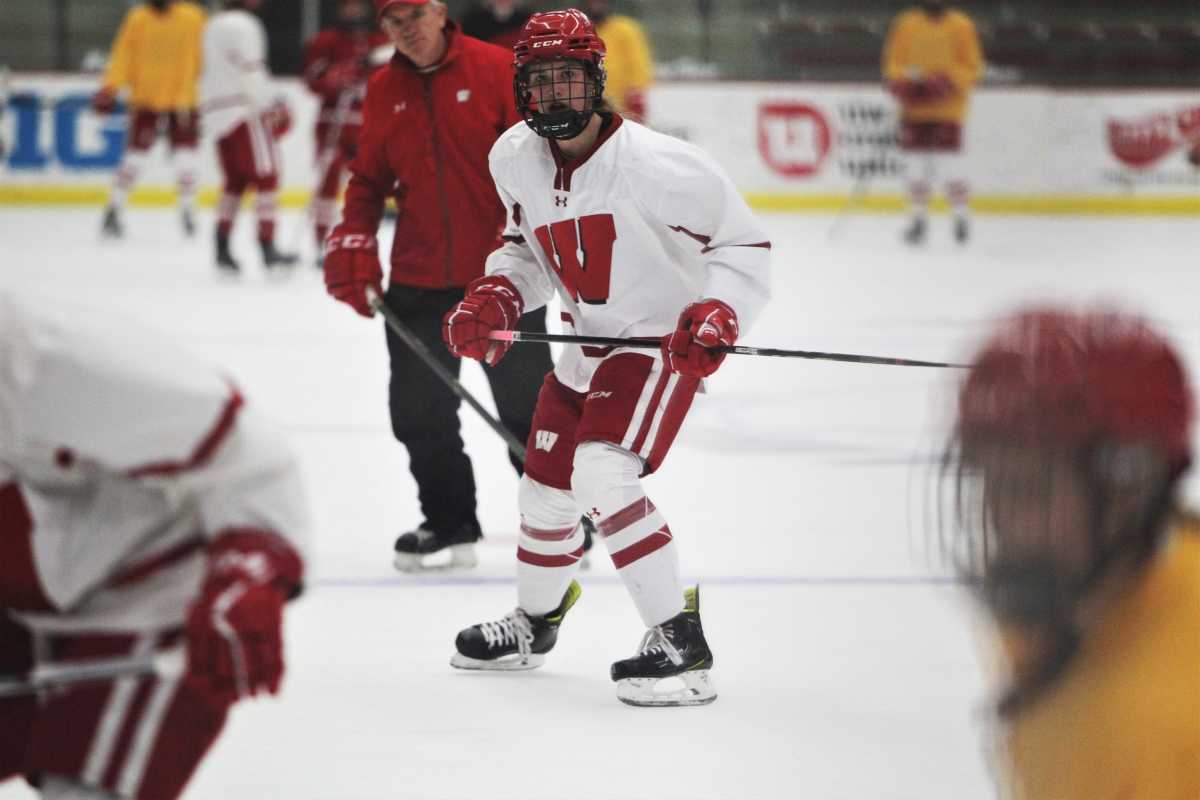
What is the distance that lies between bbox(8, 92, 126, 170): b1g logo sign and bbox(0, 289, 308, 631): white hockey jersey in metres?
10.3

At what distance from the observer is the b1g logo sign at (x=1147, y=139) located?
38.4ft

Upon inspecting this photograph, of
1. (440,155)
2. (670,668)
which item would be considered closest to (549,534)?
(670,668)

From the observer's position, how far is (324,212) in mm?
8867

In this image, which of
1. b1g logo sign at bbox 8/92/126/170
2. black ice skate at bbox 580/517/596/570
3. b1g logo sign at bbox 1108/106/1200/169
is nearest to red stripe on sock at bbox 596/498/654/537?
black ice skate at bbox 580/517/596/570

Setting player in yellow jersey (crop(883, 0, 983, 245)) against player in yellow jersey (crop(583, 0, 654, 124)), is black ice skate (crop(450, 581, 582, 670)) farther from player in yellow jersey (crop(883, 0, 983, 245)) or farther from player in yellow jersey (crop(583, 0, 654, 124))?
player in yellow jersey (crop(583, 0, 654, 124))

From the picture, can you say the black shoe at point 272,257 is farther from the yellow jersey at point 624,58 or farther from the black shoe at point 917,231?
the black shoe at point 917,231

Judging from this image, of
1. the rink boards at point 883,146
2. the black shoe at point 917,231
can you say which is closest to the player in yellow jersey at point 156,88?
the rink boards at point 883,146

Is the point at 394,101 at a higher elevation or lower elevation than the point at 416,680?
higher

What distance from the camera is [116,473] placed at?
5.19ft

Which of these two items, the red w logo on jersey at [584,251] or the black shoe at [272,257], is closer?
the red w logo on jersey at [584,251]

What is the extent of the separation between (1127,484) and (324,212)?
26.7 ft

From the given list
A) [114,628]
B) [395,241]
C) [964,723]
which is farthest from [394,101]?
[114,628]

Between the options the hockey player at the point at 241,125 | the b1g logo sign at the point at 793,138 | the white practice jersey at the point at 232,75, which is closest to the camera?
the hockey player at the point at 241,125

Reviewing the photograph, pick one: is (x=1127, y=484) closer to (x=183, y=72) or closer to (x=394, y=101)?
(x=394, y=101)
